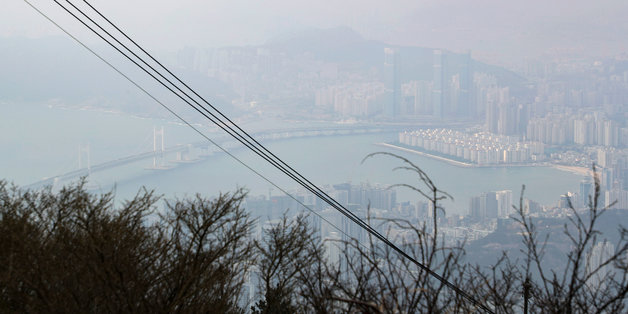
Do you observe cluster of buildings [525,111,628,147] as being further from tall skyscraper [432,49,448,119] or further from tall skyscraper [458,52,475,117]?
tall skyscraper [432,49,448,119]

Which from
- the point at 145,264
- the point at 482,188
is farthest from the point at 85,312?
the point at 482,188

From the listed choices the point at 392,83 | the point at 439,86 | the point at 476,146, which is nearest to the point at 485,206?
the point at 476,146

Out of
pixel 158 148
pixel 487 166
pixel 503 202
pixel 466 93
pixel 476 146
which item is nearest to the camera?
pixel 503 202

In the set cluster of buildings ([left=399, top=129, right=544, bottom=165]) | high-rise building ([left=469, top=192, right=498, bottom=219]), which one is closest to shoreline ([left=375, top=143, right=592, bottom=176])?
cluster of buildings ([left=399, top=129, right=544, bottom=165])

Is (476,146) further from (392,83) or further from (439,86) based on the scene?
(392,83)

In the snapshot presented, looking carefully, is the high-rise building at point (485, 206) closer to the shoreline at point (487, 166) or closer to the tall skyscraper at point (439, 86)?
the shoreline at point (487, 166)
